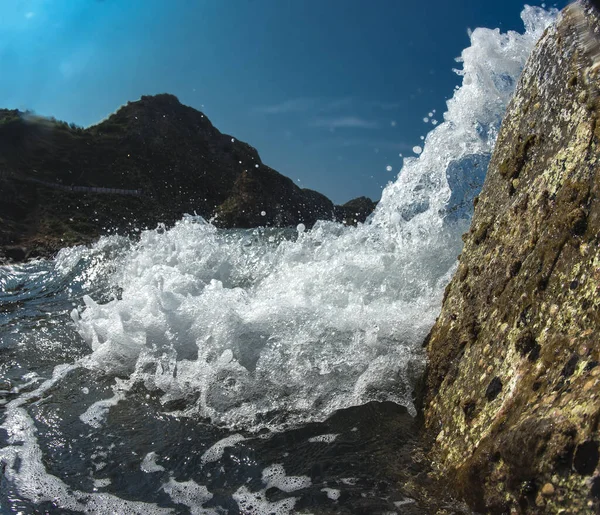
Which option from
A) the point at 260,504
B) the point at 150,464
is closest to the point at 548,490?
the point at 260,504

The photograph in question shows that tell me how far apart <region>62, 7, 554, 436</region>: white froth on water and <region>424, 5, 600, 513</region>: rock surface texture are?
683 millimetres

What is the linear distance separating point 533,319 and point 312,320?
91.8 inches

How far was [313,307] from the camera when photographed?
4.43m

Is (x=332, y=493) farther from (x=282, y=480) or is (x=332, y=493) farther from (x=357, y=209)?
(x=357, y=209)

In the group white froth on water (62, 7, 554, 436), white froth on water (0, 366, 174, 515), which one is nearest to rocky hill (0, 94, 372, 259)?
white froth on water (62, 7, 554, 436)

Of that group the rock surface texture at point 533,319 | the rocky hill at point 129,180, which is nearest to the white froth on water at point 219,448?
the rock surface texture at point 533,319

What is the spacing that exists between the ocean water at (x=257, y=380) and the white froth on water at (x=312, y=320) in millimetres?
17

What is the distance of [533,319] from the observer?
6.83 ft

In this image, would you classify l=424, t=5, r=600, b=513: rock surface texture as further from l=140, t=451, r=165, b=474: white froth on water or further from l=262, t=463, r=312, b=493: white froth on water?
l=140, t=451, r=165, b=474: white froth on water

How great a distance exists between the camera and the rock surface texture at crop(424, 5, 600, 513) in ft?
4.98

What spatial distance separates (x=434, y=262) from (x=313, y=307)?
163 cm

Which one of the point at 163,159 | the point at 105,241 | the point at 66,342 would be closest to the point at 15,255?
the point at 105,241

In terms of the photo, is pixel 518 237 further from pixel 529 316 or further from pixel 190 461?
pixel 190 461

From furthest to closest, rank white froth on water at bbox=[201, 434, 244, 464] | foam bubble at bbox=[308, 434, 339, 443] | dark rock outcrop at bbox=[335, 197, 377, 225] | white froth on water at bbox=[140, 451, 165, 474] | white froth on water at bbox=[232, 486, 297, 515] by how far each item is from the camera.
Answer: dark rock outcrop at bbox=[335, 197, 377, 225]
foam bubble at bbox=[308, 434, 339, 443]
white froth on water at bbox=[201, 434, 244, 464]
white froth on water at bbox=[140, 451, 165, 474]
white froth on water at bbox=[232, 486, 297, 515]
